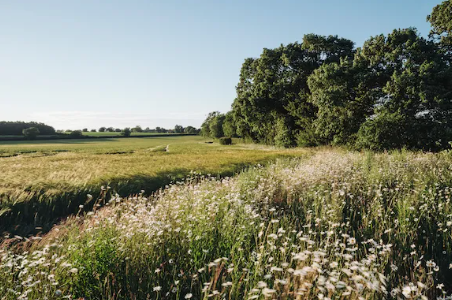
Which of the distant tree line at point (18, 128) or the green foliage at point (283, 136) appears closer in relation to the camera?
the green foliage at point (283, 136)

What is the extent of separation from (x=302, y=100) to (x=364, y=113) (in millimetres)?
10746

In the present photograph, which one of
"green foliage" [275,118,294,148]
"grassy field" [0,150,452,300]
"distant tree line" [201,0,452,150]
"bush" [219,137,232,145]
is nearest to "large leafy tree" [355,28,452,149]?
"distant tree line" [201,0,452,150]

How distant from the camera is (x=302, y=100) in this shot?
3728 cm

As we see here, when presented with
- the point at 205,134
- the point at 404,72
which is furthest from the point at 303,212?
the point at 205,134

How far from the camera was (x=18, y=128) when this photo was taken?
83250mm

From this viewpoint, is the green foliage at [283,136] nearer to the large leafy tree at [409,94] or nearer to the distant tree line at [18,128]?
the large leafy tree at [409,94]

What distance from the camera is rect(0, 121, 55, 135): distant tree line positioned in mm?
80688

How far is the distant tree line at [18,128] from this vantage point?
80.7 m

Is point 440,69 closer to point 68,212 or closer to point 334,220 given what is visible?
point 334,220

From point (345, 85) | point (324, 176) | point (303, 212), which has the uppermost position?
point (345, 85)

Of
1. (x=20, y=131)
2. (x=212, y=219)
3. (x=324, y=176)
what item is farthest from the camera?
(x=20, y=131)

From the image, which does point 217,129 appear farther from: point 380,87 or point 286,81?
point 380,87

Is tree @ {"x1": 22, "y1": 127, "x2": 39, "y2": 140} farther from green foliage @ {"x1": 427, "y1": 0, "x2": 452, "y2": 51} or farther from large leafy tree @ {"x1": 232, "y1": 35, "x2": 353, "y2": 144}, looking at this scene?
green foliage @ {"x1": 427, "y1": 0, "x2": 452, "y2": 51}

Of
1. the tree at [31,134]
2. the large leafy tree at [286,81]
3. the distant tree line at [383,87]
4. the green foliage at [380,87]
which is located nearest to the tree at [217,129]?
the large leafy tree at [286,81]
